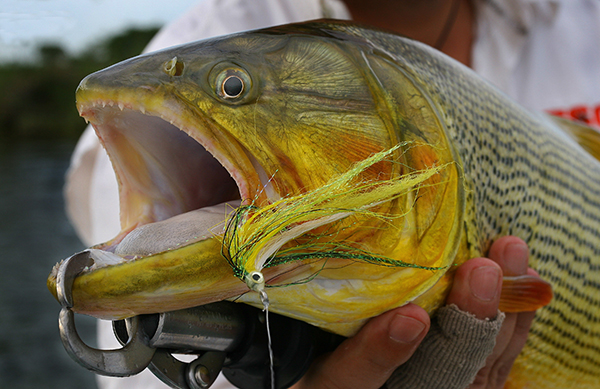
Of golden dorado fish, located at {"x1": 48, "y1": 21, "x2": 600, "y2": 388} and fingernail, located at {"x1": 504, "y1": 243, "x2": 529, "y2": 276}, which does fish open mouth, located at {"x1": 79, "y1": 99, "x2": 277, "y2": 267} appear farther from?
fingernail, located at {"x1": 504, "y1": 243, "x2": 529, "y2": 276}

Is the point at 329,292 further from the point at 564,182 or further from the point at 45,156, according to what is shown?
the point at 45,156

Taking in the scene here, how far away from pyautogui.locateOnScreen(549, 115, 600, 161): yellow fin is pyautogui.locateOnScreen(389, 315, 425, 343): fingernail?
3.22 ft

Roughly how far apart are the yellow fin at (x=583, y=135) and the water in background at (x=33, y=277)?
8.11 metres

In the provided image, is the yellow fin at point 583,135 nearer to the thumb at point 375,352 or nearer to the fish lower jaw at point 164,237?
the thumb at point 375,352

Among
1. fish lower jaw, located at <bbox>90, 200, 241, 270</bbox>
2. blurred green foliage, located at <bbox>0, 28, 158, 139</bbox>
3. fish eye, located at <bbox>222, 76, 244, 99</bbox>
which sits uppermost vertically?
blurred green foliage, located at <bbox>0, 28, 158, 139</bbox>

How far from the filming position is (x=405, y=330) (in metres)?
0.97

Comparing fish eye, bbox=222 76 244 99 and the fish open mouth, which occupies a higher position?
fish eye, bbox=222 76 244 99

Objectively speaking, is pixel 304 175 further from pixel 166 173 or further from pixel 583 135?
pixel 583 135

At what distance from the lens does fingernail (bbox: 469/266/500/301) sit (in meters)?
1.03

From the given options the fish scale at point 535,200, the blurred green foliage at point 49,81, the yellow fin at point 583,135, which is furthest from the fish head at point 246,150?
the blurred green foliage at point 49,81

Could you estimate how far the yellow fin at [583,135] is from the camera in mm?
1619

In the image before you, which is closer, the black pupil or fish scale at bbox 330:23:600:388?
the black pupil


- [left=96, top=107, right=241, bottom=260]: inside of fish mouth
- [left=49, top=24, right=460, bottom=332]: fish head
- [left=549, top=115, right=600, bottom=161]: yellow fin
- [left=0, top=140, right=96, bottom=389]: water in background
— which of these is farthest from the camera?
[left=0, top=140, right=96, bottom=389]: water in background

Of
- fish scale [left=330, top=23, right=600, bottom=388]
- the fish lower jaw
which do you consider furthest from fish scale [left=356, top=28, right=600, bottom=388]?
the fish lower jaw
